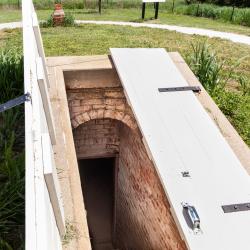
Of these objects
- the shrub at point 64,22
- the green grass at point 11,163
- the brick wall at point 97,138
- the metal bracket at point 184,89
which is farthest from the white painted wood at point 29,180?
the shrub at point 64,22

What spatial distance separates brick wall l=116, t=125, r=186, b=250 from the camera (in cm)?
533

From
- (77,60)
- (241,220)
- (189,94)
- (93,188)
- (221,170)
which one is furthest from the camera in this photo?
(93,188)

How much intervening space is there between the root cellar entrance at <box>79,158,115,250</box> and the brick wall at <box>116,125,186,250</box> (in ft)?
2.86

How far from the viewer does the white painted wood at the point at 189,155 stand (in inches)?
166

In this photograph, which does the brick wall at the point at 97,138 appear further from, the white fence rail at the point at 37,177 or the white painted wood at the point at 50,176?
the white painted wood at the point at 50,176

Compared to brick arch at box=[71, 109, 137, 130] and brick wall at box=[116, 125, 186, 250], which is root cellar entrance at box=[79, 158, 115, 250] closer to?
brick wall at box=[116, 125, 186, 250]

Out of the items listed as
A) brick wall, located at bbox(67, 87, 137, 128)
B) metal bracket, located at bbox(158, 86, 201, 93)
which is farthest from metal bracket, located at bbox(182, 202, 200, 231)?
brick wall, located at bbox(67, 87, 137, 128)

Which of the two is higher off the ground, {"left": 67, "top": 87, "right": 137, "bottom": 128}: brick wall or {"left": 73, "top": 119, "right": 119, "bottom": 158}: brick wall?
{"left": 67, "top": 87, "right": 137, "bottom": 128}: brick wall

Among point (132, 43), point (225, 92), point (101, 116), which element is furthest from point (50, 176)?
point (132, 43)

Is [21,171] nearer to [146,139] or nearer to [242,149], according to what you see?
[146,139]

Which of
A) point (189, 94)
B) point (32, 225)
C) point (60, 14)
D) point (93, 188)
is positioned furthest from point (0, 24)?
point (32, 225)

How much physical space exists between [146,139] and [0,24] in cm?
1071

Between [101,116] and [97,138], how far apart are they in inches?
38.8

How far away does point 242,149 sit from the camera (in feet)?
18.0
